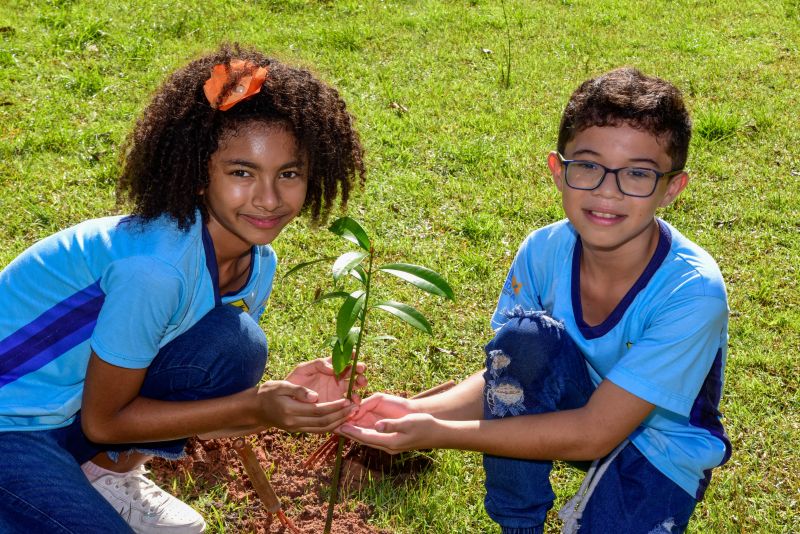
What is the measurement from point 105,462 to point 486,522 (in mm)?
1022

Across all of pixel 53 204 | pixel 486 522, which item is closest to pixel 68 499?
pixel 486 522

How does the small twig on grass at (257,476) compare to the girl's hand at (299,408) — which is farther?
the small twig on grass at (257,476)

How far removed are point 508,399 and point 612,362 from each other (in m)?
0.28

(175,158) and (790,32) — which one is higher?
(790,32)

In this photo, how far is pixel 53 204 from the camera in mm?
3785

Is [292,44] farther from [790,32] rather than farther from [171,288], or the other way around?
[171,288]

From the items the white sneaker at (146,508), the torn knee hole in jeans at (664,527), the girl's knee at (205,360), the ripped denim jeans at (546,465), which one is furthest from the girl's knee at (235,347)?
the torn knee hole in jeans at (664,527)

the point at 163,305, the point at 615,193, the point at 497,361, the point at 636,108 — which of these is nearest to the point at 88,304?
the point at 163,305

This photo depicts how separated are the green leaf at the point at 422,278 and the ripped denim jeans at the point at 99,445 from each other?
518mm

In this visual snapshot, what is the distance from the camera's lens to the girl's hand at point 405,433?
2.05 metres

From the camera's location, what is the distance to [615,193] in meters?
2.11

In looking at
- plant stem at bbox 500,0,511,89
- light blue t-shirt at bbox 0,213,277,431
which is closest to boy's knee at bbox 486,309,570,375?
light blue t-shirt at bbox 0,213,277,431

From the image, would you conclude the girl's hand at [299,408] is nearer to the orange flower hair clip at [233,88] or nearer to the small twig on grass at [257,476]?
the small twig on grass at [257,476]

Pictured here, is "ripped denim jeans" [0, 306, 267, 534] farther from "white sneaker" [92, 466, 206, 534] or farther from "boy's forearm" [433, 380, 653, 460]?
"boy's forearm" [433, 380, 653, 460]
